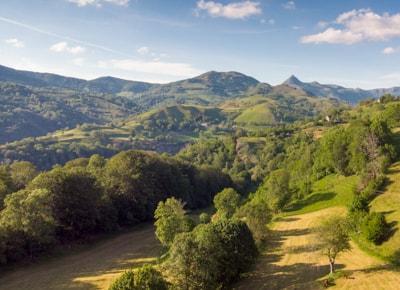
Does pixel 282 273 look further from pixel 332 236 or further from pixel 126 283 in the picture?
pixel 126 283

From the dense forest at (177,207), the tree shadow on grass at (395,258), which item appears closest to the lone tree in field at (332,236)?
the dense forest at (177,207)

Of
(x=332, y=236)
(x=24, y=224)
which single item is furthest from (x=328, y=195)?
(x=24, y=224)

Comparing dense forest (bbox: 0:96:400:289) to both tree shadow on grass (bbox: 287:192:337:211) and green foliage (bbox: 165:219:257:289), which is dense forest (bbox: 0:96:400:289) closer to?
green foliage (bbox: 165:219:257:289)

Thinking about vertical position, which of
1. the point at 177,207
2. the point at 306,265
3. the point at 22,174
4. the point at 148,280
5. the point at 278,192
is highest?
the point at 22,174

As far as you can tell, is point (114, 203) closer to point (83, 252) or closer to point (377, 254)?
point (83, 252)

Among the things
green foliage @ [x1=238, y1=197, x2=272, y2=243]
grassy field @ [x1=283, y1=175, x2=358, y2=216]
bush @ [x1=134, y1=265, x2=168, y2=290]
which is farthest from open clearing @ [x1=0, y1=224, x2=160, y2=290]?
grassy field @ [x1=283, y1=175, x2=358, y2=216]

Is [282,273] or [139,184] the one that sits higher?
[139,184]

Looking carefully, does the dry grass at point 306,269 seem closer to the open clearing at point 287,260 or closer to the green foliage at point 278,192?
the open clearing at point 287,260
